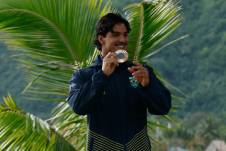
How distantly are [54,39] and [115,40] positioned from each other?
6.43ft

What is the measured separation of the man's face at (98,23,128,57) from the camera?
4445 millimetres

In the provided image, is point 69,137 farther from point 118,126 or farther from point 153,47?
point 118,126

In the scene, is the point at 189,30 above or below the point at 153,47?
below

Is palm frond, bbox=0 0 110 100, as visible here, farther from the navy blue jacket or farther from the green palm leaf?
the navy blue jacket

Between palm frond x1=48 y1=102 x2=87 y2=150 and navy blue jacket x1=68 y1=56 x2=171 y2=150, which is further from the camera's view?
palm frond x1=48 y1=102 x2=87 y2=150

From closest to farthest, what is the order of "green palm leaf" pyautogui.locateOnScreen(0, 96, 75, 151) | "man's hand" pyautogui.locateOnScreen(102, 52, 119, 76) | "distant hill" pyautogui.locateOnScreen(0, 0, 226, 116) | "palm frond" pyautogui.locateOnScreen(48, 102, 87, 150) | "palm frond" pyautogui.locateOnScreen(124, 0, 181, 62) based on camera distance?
"man's hand" pyautogui.locateOnScreen(102, 52, 119, 76) → "green palm leaf" pyautogui.locateOnScreen(0, 96, 75, 151) → "palm frond" pyautogui.locateOnScreen(48, 102, 87, 150) → "palm frond" pyautogui.locateOnScreen(124, 0, 181, 62) → "distant hill" pyautogui.locateOnScreen(0, 0, 226, 116)

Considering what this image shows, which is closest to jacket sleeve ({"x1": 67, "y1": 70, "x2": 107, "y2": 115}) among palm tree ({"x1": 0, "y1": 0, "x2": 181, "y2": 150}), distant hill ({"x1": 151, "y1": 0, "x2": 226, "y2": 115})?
palm tree ({"x1": 0, "y1": 0, "x2": 181, "y2": 150})

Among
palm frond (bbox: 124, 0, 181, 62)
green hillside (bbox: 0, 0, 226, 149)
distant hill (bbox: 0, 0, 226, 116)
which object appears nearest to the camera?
palm frond (bbox: 124, 0, 181, 62)

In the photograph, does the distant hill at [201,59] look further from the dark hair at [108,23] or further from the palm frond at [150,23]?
the dark hair at [108,23]

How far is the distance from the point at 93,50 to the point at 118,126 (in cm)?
201

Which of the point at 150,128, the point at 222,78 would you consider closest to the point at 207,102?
the point at 222,78

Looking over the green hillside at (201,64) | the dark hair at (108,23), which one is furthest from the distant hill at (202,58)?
the dark hair at (108,23)

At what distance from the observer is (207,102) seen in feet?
182

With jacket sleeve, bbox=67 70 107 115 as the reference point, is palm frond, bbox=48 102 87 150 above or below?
below
